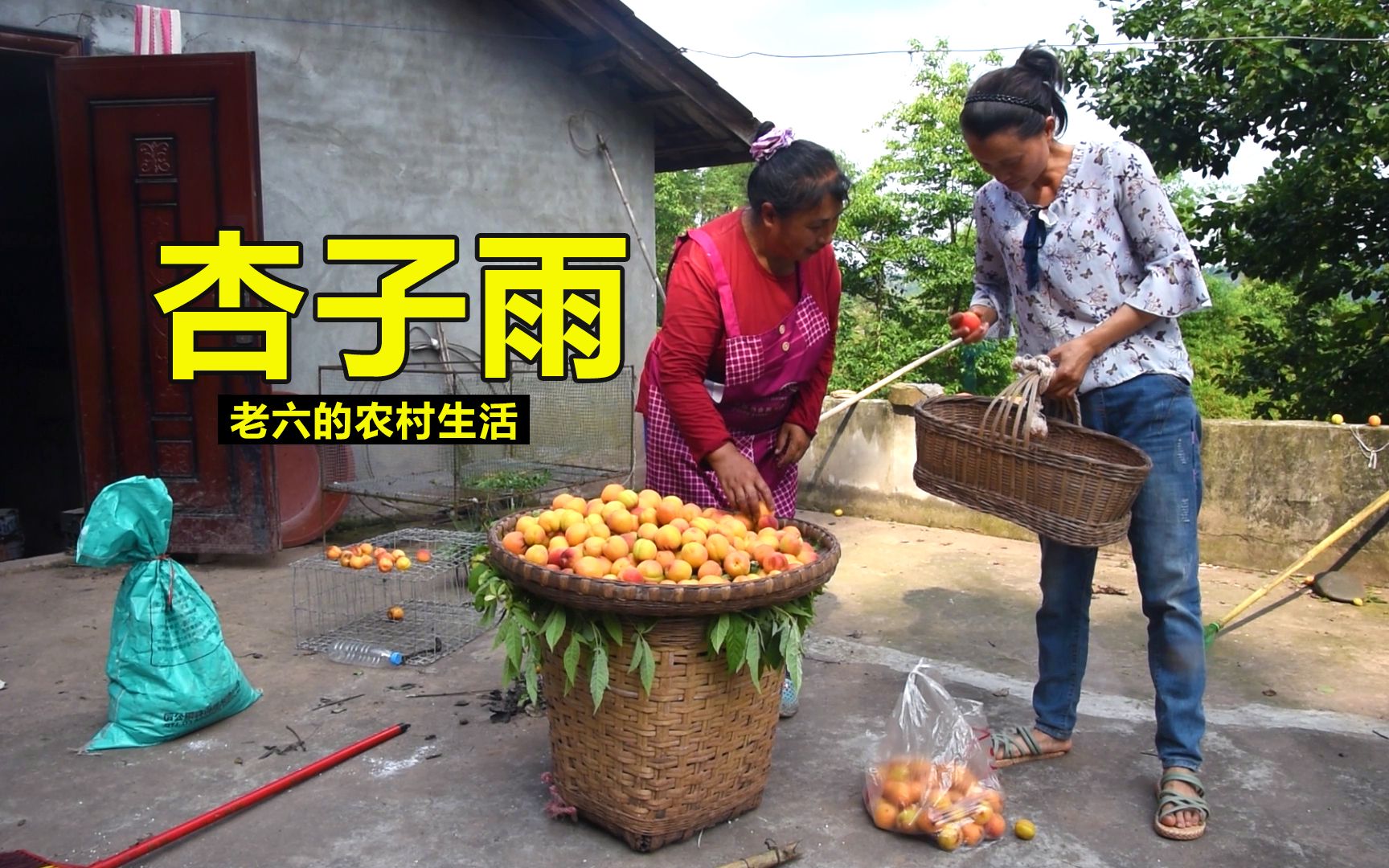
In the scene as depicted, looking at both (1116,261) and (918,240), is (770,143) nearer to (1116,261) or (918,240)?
(1116,261)

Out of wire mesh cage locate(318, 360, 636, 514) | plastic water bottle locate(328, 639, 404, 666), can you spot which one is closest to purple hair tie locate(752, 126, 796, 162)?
plastic water bottle locate(328, 639, 404, 666)

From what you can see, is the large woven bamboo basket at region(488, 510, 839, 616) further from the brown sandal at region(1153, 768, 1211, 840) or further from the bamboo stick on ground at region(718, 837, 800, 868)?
the brown sandal at region(1153, 768, 1211, 840)

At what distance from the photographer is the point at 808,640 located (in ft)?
14.0

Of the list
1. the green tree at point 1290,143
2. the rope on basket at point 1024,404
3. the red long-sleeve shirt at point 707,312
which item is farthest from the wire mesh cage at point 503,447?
the green tree at point 1290,143

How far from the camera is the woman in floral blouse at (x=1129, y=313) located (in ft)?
8.25

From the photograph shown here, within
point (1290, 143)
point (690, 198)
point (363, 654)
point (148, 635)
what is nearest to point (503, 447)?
point (363, 654)

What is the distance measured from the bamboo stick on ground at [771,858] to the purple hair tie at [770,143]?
1.85 m

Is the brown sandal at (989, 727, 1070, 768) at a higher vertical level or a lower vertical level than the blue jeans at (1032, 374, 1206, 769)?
lower

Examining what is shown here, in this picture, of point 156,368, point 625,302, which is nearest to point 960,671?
point 156,368

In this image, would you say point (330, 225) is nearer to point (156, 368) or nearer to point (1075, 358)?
point (156, 368)

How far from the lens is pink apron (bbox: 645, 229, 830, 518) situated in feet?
9.14

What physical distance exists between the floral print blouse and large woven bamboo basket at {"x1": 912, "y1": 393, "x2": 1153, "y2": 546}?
23 cm

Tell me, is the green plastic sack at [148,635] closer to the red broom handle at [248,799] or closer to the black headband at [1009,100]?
the red broom handle at [248,799]

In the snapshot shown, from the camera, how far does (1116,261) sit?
8.47 feet
